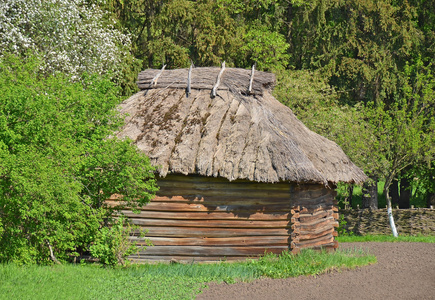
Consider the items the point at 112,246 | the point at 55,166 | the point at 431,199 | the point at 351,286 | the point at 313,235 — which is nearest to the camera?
the point at 55,166

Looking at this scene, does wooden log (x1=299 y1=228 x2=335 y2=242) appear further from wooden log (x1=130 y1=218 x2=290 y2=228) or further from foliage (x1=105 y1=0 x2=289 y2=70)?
foliage (x1=105 y1=0 x2=289 y2=70)

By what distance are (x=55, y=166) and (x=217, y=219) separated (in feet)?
14.9

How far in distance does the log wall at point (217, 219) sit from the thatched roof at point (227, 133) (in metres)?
0.58

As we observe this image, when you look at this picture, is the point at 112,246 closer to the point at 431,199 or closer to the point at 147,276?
the point at 147,276

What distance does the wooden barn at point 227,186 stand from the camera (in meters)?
14.4

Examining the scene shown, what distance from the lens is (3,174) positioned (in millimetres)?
11617

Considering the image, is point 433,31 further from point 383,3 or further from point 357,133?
point 357,133

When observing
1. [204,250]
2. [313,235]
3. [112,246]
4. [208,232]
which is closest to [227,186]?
[208,232]

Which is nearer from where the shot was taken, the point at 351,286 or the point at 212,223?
the point at 351,286

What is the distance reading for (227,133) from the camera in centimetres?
1530

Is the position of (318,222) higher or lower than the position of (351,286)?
higher

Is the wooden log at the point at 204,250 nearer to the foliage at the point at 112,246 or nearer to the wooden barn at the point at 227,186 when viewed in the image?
the wooden barn at the point at 227,186

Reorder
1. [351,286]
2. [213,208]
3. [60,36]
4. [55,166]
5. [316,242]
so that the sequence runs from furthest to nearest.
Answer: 1. [60,36]
2. [316,242]
3. [213,208]
4. [351,286]
5. [55,166]

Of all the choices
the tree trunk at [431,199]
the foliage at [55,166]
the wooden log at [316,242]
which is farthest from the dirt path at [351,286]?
the tree trunk at [431,199]
